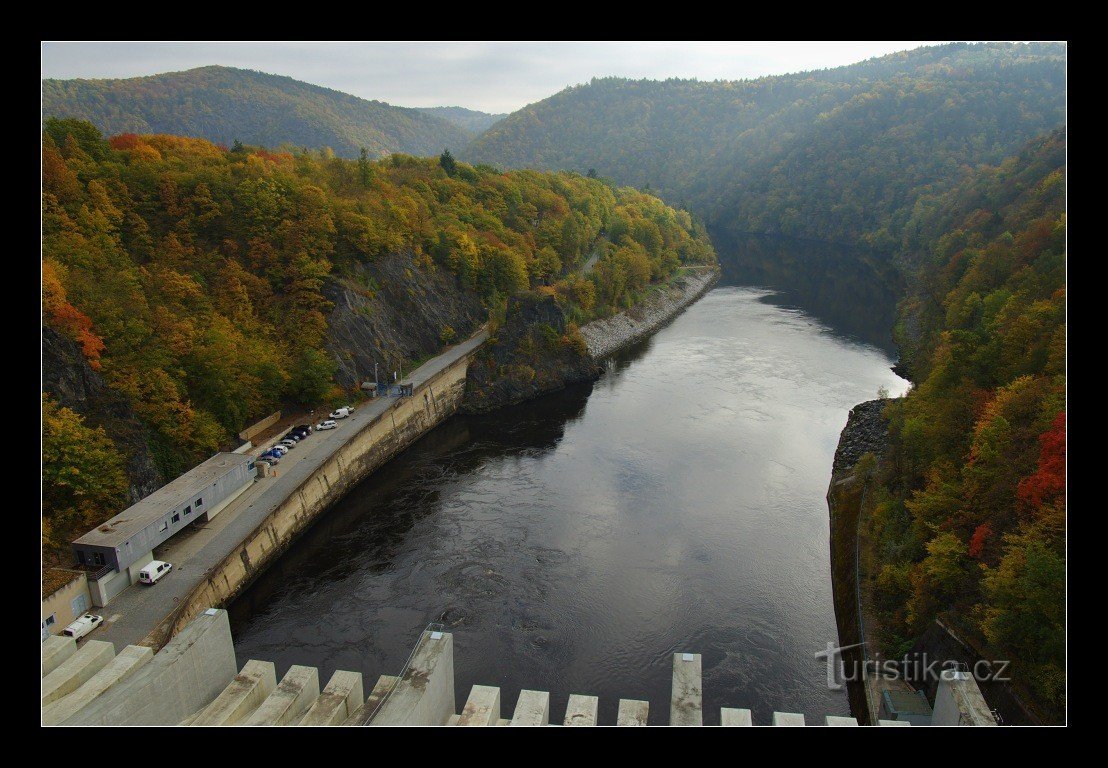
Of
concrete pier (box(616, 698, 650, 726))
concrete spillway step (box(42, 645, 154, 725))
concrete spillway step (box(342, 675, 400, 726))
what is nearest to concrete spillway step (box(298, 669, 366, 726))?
concrete spillway step (box(342, 675, 400, 726))

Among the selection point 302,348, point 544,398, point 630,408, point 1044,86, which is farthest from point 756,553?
point 1044,86

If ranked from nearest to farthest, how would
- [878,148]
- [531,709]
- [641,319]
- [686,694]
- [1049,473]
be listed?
[686,694]
[531,709]
[1049,473]
[641,319]
[878,148]

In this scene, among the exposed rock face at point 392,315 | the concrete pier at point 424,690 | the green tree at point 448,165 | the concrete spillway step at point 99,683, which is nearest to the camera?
the concrete pier at point 424,690

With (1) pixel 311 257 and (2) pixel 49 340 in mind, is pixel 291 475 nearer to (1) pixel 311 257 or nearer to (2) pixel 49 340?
(2) pixel 49 340

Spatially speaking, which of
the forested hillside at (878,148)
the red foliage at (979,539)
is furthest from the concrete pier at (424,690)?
the forested hillside at (878,148)

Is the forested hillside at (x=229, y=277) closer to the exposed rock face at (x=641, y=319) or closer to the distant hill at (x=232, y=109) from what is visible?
the exposed rock face at (x=641, y=319)

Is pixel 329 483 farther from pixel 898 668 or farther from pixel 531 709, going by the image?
pixel 898 668

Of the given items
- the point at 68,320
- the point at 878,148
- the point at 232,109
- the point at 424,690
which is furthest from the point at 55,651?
the point at 878,148

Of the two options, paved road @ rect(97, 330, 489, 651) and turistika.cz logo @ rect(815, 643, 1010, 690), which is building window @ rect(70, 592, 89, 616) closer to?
Answer: paved road @ rect(97, 330, 489, 651)
